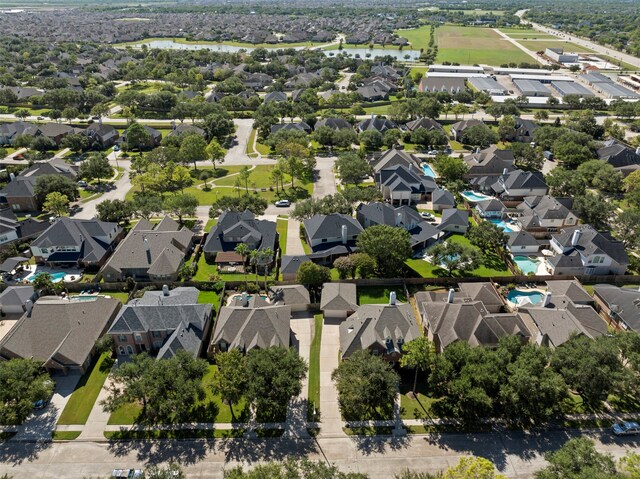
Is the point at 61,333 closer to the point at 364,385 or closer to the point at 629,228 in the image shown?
the point at 364,385

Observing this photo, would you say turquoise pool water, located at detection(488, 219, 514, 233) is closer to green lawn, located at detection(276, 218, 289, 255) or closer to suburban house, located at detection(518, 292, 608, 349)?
suburban house, located at detection(518, 292, 608, 349)

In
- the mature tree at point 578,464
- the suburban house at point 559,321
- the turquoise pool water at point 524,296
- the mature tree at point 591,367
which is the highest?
the mature tree at point 578,464

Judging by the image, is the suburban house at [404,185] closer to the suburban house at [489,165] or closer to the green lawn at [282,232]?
the suburban house at [489,165]

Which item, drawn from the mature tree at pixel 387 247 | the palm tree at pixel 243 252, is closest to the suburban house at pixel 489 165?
the mature tree at pixel 387 247

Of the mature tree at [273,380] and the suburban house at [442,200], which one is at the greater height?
the mature tree at [273,380]

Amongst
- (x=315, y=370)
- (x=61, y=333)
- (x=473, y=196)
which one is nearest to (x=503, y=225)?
(x=473, y=196)

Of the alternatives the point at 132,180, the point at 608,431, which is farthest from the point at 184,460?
the point at 132,180

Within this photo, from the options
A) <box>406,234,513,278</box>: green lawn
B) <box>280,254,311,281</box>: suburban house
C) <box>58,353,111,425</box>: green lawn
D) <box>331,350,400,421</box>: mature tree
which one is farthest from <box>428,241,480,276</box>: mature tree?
<box>58,353,111,425</box>: green lawn
